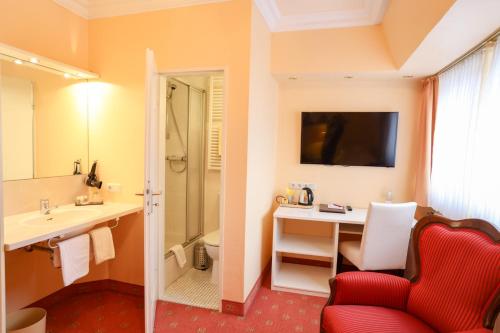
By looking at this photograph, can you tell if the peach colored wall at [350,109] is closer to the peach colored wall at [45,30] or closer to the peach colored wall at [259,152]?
the peach colored wall at [259,152]

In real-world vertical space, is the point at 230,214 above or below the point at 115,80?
below

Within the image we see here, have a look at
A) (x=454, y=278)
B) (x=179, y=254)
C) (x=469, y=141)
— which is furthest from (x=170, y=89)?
(x=454, y=278)

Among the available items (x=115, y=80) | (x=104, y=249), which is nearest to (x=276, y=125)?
(x=115, y=80)

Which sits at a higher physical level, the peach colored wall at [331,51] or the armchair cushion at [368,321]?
the peach colored wall at [331,51]

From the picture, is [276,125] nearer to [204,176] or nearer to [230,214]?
[204,176]

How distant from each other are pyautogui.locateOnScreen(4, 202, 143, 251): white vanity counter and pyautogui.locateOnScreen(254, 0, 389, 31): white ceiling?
206 centimetres

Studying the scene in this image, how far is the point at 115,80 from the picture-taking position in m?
2.66

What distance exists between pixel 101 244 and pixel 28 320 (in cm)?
67

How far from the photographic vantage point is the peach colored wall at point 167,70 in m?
2.33

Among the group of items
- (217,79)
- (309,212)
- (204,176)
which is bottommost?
(309,212)

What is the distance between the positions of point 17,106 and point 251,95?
1777 millimetres

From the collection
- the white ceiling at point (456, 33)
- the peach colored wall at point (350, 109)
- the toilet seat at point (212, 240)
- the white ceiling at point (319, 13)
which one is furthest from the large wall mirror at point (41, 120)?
the white ceiling at point (456, 33)

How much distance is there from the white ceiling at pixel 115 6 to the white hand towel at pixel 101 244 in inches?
73.2

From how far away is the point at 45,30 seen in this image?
2357 millimetres
